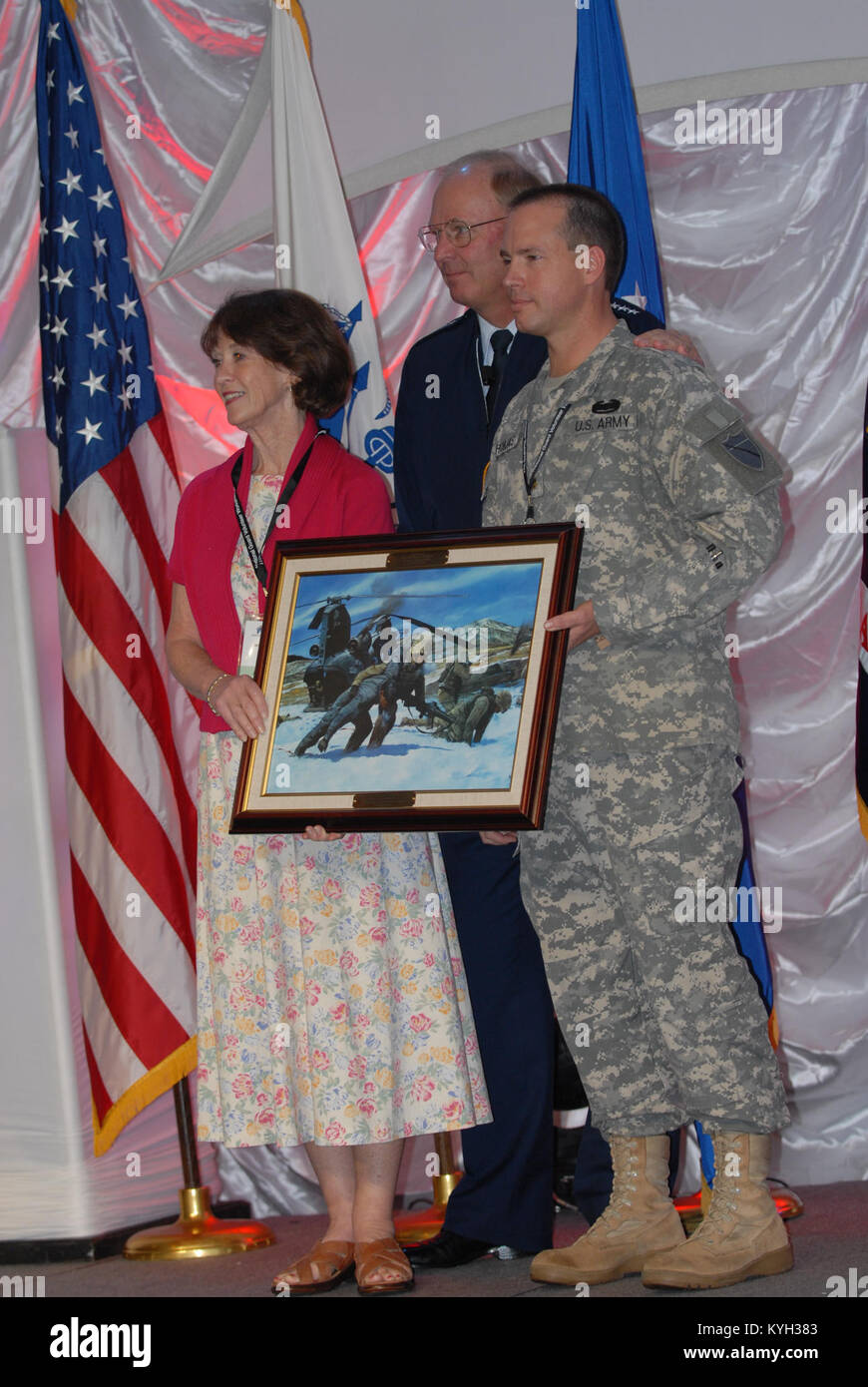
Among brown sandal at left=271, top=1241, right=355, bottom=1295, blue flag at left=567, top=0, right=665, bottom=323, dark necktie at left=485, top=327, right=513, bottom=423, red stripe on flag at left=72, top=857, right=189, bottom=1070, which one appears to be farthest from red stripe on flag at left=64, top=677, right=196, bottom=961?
blue flag at left=567, top=0, right=665, bottom=323

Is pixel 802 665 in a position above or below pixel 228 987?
above

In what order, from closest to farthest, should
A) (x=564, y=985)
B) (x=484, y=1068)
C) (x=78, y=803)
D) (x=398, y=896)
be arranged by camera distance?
(x=564, y=985), (x=398, y=896), (x=484, y=1068), (x=78, y=803)

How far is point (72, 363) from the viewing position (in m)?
3.62

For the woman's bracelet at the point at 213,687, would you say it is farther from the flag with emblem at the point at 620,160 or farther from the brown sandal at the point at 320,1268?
the flag with emblem at the point at 620,160

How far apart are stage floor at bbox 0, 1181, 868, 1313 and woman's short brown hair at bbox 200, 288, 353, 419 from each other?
1.62 m

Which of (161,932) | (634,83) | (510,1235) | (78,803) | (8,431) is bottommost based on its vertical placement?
(510,1235)

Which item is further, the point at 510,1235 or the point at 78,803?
the point at 78,803

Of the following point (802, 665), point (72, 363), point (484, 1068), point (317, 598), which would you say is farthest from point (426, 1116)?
point (72, 363)

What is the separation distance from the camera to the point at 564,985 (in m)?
2.55

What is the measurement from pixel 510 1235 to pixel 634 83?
2.74 meters

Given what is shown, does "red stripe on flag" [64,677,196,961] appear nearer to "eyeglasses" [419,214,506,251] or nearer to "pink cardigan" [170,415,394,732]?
"pink cardigan" [170,415,394,732]

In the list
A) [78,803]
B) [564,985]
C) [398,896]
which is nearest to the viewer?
[564,985]

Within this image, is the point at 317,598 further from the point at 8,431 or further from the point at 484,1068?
the point at 8,431

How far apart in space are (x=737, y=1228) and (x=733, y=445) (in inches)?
49.2
